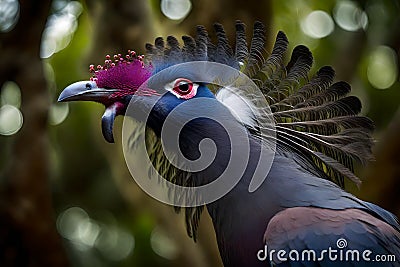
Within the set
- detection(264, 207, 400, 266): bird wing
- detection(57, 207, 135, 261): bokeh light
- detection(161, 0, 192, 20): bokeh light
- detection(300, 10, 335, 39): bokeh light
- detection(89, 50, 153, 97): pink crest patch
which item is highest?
detection(161, 0, 192, 20): bokeh light

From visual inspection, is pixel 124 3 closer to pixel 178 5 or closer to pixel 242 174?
pixel 178 5

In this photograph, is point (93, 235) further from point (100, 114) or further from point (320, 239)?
point (320, 239)

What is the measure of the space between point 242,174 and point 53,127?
13.1 ft

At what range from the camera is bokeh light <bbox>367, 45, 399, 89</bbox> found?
535cm

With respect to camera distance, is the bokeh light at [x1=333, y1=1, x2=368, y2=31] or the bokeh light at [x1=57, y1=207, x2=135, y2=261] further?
→ the bokeh light at [x1=57, y1=207, x2=135, y2=261]

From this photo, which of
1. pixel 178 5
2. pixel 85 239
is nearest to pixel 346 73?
pixel 178 5

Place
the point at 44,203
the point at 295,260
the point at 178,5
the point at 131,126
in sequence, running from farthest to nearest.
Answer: the point at 178,5 < the point at 44,203 < the point at 131,126 < the point at 295,260

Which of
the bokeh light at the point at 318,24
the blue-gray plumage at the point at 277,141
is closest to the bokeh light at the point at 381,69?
the bokeh light at the point at 318,24

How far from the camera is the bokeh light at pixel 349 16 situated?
208 inches

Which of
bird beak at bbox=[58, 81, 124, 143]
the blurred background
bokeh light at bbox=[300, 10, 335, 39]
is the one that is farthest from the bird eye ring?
bokeh light at bbox=[300, 10, 335, 39]

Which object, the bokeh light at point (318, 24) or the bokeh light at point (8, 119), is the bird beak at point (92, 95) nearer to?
the bokeh light at point (8, 119)

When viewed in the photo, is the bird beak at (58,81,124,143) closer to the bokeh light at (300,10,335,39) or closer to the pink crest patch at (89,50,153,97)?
the pink crest patch at (89,50,153,97)

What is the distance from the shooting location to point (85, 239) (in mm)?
6195

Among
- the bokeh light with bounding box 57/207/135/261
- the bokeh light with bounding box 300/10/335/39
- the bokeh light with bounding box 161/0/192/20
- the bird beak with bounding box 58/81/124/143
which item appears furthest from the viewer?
the bokeh light with bounding box 57/207/135/261
